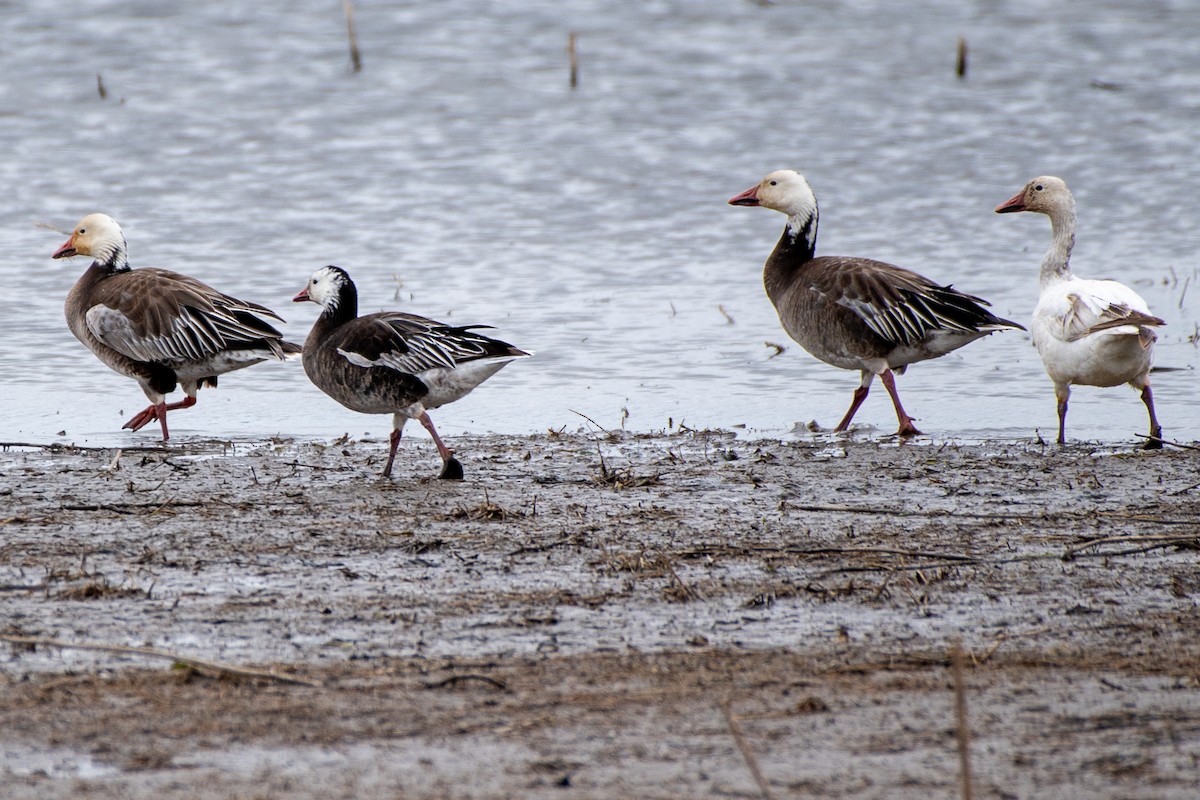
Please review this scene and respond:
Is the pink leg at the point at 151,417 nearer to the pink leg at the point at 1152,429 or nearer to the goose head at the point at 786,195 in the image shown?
the goose head at the point at 786,195

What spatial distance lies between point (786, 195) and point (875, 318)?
1842 millimetres

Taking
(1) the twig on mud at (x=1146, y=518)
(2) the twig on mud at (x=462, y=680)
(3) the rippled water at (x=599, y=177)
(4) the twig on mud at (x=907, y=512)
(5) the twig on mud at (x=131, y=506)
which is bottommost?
(3) the rippled water at (x=599, y=177)

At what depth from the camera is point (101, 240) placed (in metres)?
10.6

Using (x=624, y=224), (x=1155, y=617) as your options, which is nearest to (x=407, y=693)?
(x=1155, y=617)

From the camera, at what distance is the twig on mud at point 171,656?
442 cm

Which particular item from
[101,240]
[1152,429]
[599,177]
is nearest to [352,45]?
[599,177]

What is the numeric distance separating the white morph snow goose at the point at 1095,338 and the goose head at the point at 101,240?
20.8 ft

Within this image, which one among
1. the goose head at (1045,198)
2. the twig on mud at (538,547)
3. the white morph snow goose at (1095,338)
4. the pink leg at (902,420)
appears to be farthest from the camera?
the goose head at (1045,198)

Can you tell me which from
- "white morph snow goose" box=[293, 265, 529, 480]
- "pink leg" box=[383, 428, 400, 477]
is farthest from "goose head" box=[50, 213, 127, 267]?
"pink leg" box=[383, 428, 400, 477]

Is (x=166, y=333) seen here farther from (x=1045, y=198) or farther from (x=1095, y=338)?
(x=1045, y=198)

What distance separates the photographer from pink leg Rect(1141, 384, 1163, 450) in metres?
8.71

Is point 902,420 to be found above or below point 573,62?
below

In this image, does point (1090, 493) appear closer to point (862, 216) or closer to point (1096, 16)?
point (862, 216)

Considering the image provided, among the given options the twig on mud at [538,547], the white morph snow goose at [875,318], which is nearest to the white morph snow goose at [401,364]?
the twig on mud at [538,547]
